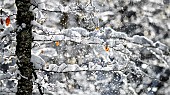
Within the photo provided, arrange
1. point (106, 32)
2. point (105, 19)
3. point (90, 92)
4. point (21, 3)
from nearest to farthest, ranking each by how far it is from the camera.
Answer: point (21, 3)
point (106, 32)
point (90, 92)
point (105, 19)

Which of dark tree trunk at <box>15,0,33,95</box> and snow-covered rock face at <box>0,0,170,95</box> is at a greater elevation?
dark tree trunk at <box>15,0,33,95</box>

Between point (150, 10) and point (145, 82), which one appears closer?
point (145, 82)

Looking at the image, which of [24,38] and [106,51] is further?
[106,51]

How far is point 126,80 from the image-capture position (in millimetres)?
14422

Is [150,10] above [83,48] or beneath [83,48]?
above

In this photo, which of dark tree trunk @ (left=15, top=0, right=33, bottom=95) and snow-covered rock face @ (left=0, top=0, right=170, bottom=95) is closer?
dark tree trunk @ (left=15, top=0, right=33, bottom=95)

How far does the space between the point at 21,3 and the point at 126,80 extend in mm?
10301

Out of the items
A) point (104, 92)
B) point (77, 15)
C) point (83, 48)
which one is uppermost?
point (77, 15)

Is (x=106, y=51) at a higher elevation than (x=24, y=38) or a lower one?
lower

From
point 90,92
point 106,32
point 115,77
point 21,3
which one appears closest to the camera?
point 21,3

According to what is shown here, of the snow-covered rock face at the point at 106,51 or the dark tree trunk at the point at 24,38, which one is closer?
the dark tree trunk at the point at 24,38

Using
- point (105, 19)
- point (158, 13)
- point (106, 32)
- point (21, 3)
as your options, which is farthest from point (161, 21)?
point (21, 3)

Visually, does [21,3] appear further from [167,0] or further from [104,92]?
[167,0]

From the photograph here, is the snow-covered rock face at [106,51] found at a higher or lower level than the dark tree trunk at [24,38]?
lower
